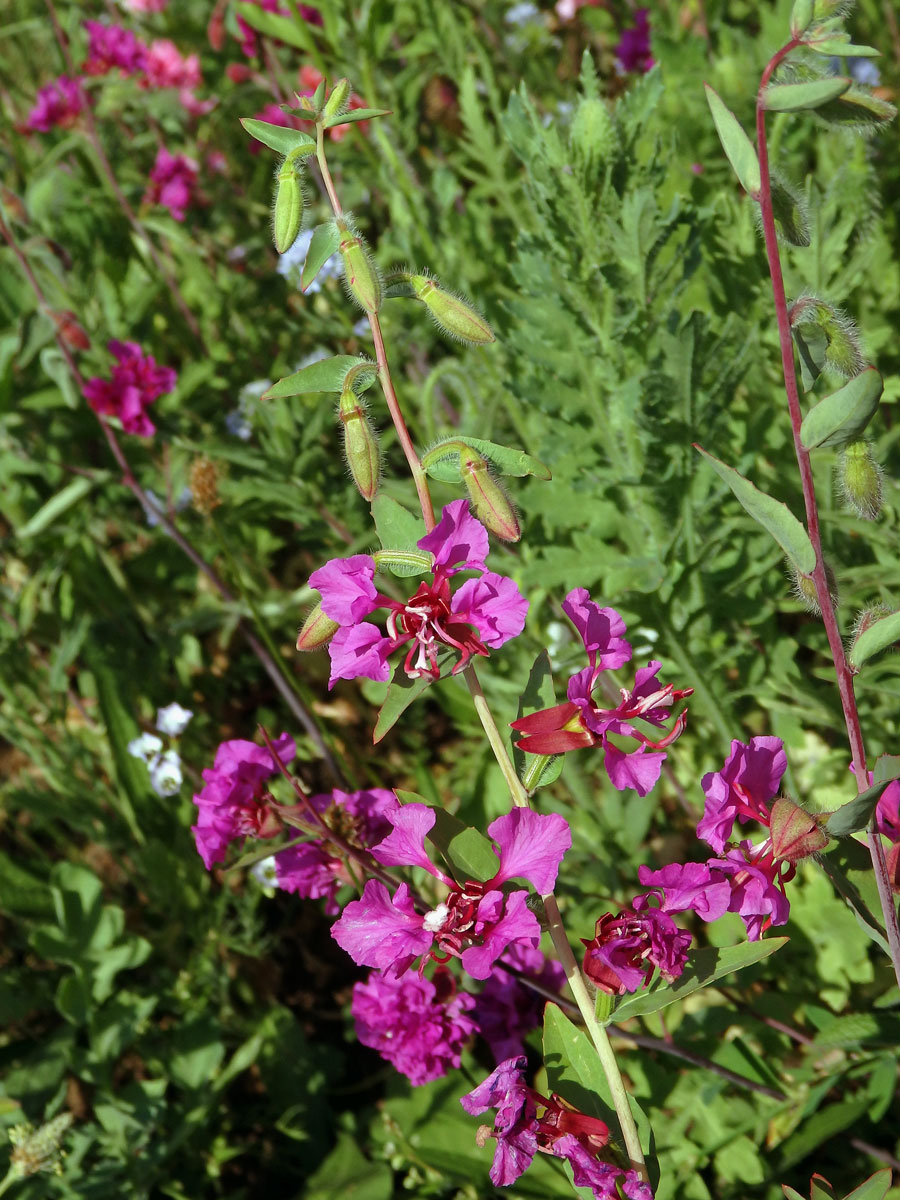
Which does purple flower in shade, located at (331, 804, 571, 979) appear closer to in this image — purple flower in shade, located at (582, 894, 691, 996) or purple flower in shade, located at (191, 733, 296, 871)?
purple flower in shade, located at (582, 894, 691, 996)

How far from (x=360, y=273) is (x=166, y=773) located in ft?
4.91

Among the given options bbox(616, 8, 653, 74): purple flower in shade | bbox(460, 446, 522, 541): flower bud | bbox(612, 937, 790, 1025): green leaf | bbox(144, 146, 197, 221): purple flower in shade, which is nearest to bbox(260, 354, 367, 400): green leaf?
bbox(460, 446, 522, 541): flower bud

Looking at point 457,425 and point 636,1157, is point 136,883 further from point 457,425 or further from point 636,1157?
point 636,1157

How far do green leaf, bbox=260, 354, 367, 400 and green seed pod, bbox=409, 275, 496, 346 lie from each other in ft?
0.30

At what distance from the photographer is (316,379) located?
3.49 feet

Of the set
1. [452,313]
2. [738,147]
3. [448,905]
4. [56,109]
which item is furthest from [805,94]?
[56,109]

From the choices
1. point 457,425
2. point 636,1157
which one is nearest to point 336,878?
point 636,1157

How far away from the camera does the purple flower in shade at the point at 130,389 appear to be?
2.39 meters

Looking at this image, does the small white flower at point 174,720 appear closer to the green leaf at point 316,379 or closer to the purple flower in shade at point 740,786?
the green leaf at point 316,379

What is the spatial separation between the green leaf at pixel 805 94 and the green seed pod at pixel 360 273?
15.1 inches

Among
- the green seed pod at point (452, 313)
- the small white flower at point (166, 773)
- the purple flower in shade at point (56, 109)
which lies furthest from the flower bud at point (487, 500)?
the purple flower in shade at point (56, 109)

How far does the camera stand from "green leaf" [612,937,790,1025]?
99 cm

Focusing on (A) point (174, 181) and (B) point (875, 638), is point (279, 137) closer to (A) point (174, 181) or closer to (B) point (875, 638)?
(B) point (875, 638)

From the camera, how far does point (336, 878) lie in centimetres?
142
